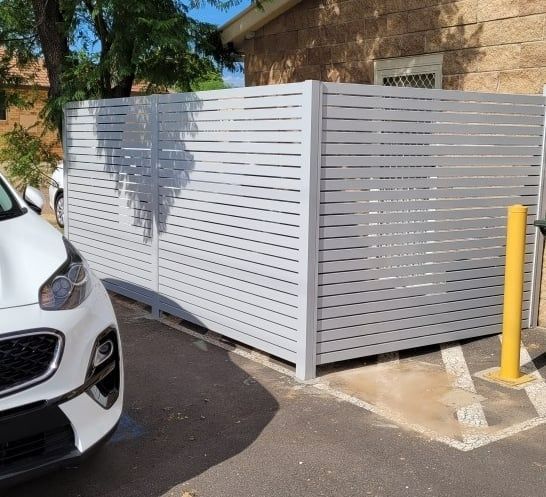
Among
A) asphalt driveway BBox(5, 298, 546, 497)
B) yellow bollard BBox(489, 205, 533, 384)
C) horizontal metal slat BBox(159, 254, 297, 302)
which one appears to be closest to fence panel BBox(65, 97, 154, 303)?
horizontal metal slat BBox(159, 254, 297, 302)

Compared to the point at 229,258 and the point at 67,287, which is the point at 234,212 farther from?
the point at 67,287

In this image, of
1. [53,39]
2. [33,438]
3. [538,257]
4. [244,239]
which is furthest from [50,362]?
[53,39]

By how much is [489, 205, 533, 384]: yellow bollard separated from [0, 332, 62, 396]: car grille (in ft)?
10.8

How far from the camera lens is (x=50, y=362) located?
9.61 feet

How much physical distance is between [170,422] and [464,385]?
7.01ft

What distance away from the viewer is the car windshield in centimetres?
379

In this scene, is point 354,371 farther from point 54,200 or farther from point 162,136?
point 54,200

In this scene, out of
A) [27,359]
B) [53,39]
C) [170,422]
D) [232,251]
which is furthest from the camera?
[53,39]

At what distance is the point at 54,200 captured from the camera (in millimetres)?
14016

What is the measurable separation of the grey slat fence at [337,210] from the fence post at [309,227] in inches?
0.4

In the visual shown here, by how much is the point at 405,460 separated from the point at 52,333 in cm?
206

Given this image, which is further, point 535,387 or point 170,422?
point 535,387

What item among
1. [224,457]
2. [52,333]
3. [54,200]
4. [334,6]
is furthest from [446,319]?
[54,200]

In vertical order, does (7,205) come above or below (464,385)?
above
